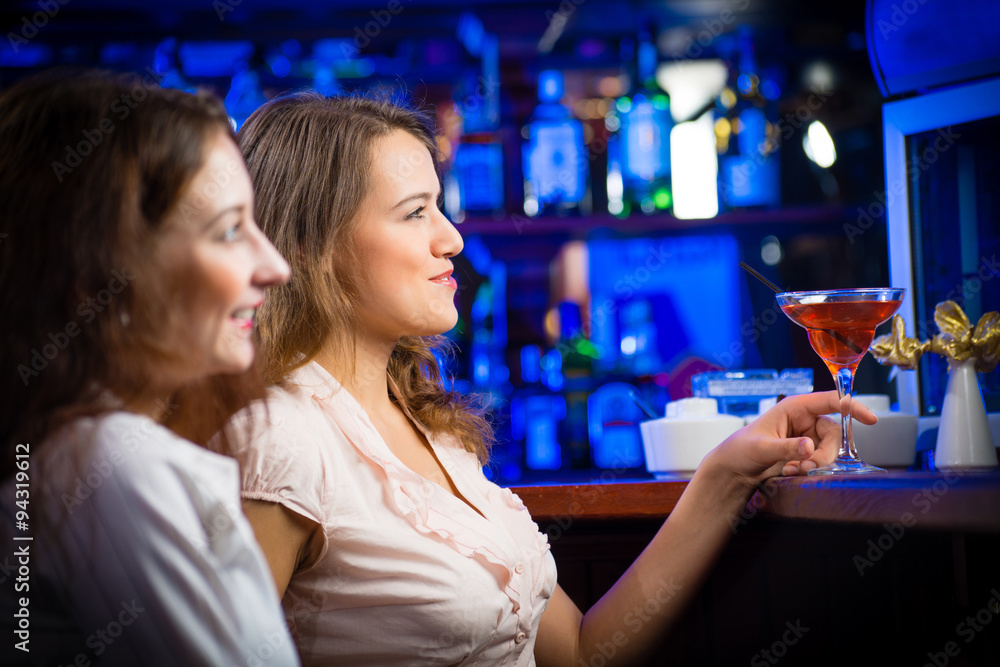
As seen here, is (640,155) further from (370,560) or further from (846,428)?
(370,560)

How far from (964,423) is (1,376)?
117cm

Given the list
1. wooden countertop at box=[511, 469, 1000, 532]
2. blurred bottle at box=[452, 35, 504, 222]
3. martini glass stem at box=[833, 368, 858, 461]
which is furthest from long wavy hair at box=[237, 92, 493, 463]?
blurred bottle at box=[452, 35, 504, 222]

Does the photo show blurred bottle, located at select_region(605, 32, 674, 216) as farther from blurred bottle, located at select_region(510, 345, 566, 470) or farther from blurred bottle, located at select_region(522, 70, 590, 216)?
blurred bottle, located at select_region(510, 345, 566, 470)

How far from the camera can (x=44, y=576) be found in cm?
49

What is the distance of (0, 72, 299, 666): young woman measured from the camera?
45 cm

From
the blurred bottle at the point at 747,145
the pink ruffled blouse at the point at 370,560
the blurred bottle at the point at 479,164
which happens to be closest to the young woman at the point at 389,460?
the pink ruffled blouse at the point at 370,560

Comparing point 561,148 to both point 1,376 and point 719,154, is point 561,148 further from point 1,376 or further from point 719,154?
point 1,376

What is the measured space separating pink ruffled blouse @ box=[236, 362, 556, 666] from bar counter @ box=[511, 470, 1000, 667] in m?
0.33

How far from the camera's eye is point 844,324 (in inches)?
43.6

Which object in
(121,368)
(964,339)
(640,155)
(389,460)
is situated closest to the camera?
(121,368)

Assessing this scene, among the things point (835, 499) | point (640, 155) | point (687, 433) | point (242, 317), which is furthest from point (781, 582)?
point (640, 155)

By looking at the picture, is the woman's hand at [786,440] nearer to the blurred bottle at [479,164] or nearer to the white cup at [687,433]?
the white cup at [687,433]

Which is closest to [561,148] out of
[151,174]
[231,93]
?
[231,93]

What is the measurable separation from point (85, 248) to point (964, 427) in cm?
114
